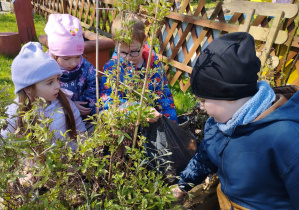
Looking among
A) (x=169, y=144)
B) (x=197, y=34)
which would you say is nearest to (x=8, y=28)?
(x=197, y=34)

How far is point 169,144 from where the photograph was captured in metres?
1.70

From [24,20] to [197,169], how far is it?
20.0ft

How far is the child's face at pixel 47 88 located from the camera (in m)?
1.76

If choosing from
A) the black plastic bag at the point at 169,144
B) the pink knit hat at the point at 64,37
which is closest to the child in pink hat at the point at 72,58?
the pink knit hat at the point at 64,37

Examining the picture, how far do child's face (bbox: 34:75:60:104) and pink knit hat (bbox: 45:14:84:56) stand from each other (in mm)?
468

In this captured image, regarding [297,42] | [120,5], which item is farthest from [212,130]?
[297,42]

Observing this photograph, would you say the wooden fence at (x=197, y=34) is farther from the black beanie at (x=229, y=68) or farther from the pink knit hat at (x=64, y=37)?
the black beanie at (x=229, y=68)

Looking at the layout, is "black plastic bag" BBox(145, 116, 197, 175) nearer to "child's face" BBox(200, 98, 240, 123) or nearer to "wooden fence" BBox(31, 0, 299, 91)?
"child's face" BBox(200, 98, 240, 123)

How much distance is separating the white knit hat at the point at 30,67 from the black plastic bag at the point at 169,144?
804 mm

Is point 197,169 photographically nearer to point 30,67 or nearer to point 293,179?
point 293,179

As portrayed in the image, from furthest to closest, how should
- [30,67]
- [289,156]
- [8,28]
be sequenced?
[8,28], [30,67], [289,156]

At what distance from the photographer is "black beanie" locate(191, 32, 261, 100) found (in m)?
1.18

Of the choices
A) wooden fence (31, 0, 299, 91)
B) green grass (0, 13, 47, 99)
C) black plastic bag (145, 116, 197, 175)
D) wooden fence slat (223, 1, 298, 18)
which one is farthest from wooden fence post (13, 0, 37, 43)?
black plastic bag (145, 116, 197, 175)

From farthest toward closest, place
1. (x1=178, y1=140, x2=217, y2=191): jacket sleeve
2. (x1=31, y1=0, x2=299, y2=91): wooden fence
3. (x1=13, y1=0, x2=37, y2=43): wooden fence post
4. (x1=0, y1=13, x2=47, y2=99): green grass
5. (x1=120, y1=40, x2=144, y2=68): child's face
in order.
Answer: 1. (x1=13, y1=0, x2=37, y2=43): wooden fence post
2. (x1=0, y1=13, x2=47, y2=99): green grass
3. (x1=31, y1=0, x2=299, y2=91): wooden fence
4. (x1=120, y1=40, x2=144, y2=68): child's face
5. (x1=178, y1=140, x2=217, y2=191): jacket sleeve
